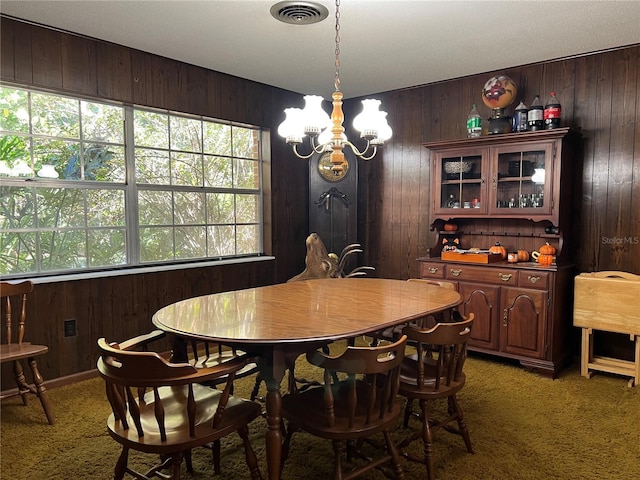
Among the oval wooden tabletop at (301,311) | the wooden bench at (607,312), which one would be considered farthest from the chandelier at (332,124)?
the wooden bench at (607,312)

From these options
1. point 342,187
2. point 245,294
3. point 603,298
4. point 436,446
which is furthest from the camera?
point 342,187

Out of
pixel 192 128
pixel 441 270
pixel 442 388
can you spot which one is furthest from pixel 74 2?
pixel 441 270

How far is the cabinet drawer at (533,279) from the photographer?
3.47m

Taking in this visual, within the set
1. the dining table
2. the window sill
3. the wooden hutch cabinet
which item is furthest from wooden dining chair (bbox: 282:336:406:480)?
the window sill

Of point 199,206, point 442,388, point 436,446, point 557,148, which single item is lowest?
point 436,446

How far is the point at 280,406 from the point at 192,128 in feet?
9.79

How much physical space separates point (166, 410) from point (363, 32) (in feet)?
8.78

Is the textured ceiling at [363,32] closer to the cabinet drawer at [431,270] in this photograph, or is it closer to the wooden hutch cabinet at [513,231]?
the wooden hutch cabinet at [513,231]

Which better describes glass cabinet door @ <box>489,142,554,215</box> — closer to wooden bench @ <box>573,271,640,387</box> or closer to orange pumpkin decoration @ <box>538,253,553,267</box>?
orange pumpkin decoration @ <box>538,253,553,267</box>

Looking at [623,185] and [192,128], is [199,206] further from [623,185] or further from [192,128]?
[623,185]

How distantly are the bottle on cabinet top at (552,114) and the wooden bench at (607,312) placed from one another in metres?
1.17

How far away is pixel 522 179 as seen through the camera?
3.75 m

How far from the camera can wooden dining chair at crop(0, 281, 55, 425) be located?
2.69 meters

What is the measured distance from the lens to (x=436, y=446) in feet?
8.11
